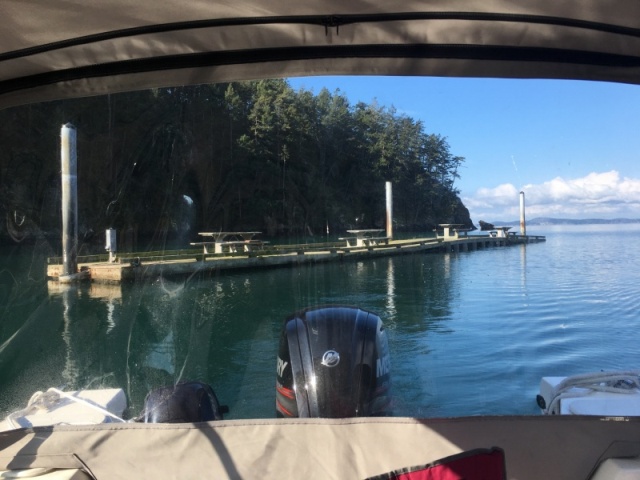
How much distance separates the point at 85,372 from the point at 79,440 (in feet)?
8.28

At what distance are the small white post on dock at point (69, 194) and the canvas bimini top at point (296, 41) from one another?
0.50 m

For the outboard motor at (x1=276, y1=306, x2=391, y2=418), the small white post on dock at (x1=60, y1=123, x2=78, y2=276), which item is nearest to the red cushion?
the outboard motor at (x1=276, y1=306, x2=391, y2=418)

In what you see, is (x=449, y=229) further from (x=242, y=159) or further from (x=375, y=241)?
(x=242, y=159)

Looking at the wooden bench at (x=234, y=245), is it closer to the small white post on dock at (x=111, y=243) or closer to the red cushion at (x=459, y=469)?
the small white post on dock at (x=111, y=243)

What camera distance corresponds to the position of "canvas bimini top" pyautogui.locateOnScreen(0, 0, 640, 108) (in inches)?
53.9

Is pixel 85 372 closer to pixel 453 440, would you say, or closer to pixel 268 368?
pixel 268 368

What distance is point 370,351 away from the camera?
219cm

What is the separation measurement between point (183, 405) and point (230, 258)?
2.53 ft

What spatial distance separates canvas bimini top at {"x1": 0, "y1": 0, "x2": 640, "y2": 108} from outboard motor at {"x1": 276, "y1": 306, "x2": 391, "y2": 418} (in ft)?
3.40

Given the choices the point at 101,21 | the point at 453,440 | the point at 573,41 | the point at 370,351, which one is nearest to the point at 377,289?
the point at 370,351

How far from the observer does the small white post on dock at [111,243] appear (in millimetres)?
2473

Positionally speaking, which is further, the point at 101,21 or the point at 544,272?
the point at 544,272

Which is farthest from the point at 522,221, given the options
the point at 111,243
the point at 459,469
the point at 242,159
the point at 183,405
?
the point at 111,243

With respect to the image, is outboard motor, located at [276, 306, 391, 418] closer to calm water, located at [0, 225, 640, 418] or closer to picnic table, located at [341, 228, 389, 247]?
calm water, located at [0, 225, 640, 418]
